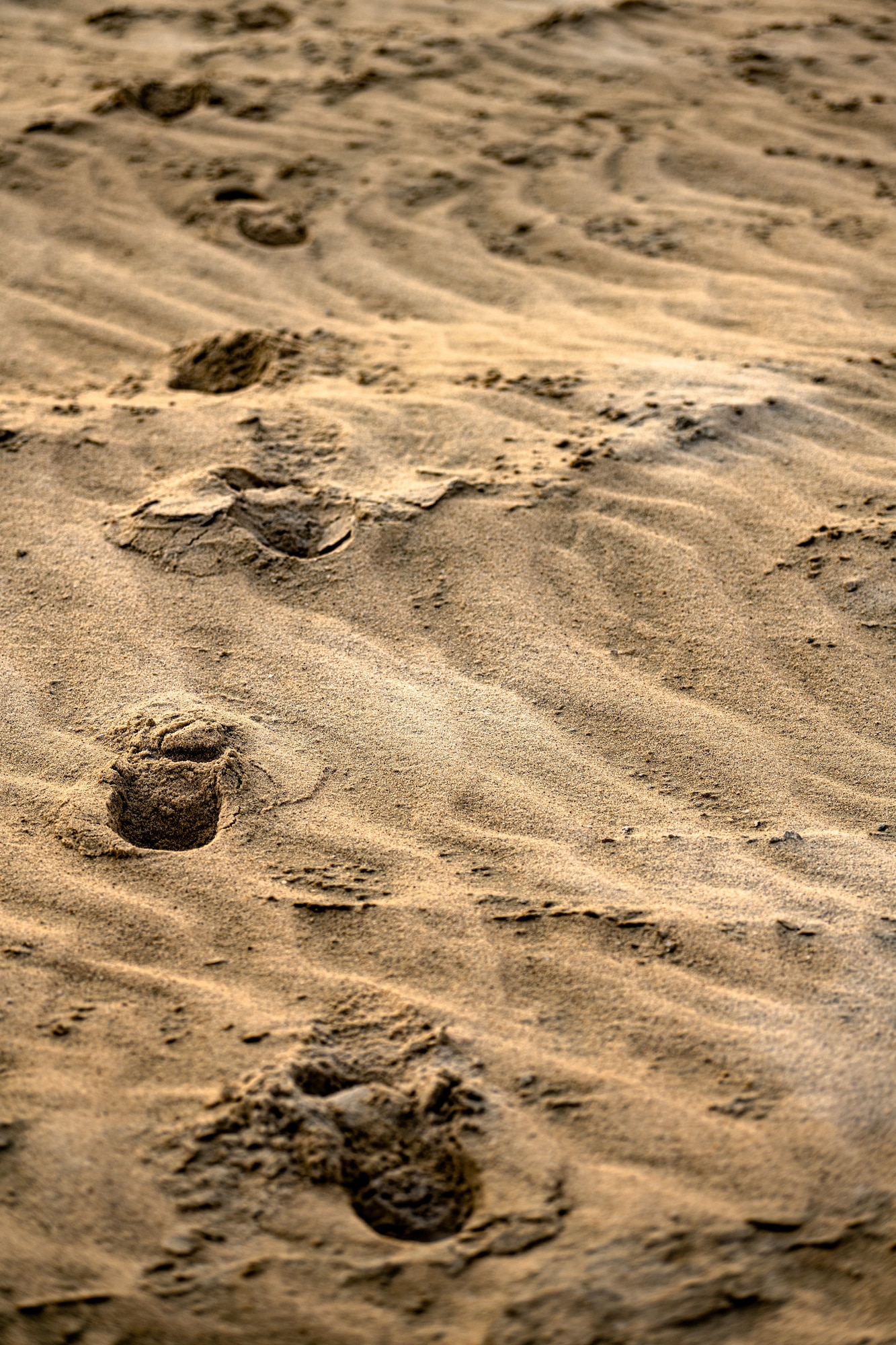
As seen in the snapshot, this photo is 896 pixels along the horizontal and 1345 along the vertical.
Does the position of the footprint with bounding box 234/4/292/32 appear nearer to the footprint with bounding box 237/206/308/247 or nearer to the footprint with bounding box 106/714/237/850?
the footprint with bounding box 237/206/308/247

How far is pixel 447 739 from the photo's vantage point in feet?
7.23

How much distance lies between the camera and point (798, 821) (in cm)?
204

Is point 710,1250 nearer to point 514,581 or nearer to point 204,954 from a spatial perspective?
point 204,954

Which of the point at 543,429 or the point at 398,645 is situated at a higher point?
the point at 543,429

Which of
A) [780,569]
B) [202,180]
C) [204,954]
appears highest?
[202,180]

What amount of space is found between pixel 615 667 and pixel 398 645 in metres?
0.47

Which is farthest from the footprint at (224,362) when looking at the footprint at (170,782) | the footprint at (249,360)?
the footprint at (170,782)

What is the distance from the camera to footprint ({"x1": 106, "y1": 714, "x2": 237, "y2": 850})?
2.04 m

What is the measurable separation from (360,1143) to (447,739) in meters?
0.86

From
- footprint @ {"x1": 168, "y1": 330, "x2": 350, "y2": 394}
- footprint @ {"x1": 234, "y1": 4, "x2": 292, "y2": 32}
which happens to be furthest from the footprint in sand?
footprint @ {"x1": 234, "y1": 4, "x2": 292, "y2": 32}

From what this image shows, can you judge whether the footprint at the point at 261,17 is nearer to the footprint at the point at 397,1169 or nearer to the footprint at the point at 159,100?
the footprint at the point at 159,100

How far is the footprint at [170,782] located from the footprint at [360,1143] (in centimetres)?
58

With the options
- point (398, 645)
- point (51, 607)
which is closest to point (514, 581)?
point (398, 645)

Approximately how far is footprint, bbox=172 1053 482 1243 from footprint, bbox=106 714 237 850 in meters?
0.58
